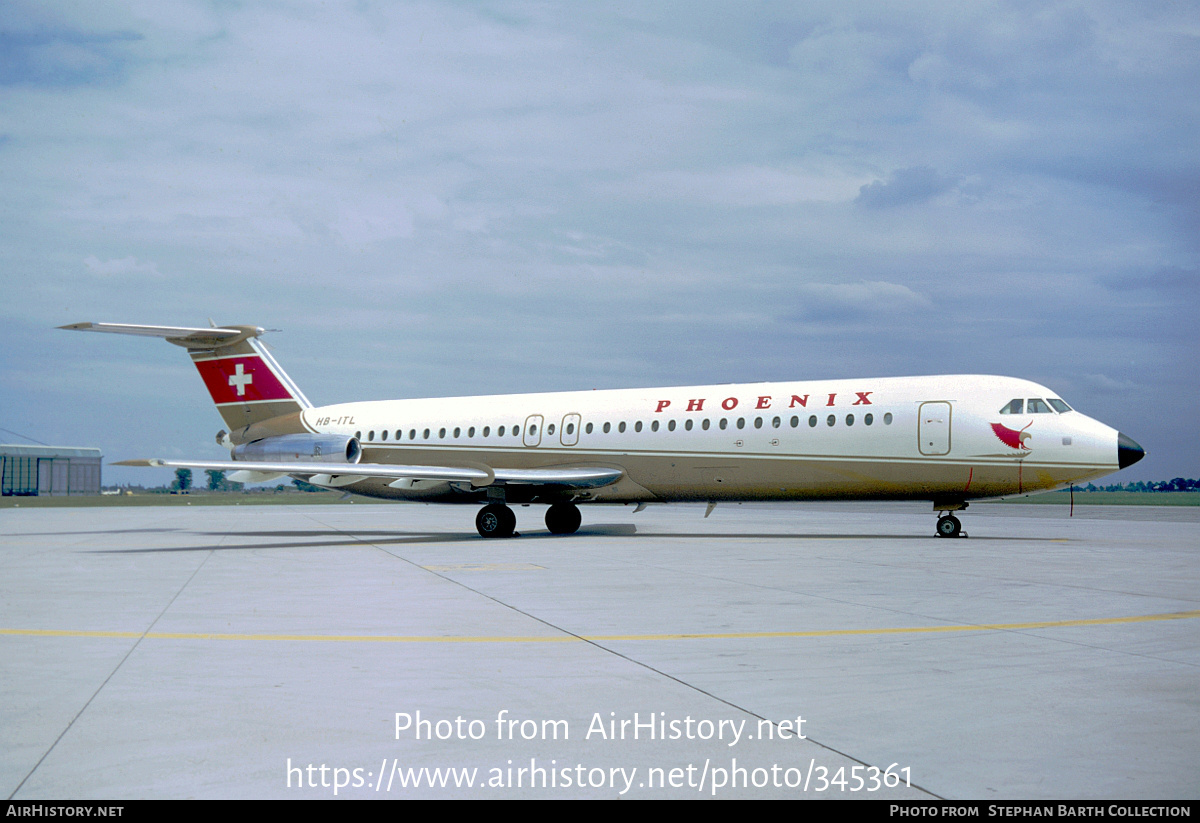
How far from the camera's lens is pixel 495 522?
25.3 metres

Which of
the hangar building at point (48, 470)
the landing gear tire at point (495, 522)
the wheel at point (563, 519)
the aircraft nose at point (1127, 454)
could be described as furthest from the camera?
the hangar building at point (48, 470)

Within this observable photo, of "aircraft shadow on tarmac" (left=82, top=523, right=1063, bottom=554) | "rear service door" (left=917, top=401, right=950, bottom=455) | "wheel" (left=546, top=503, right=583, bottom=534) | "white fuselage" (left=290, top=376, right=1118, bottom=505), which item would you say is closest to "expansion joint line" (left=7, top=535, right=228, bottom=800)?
"aircraft shadow on tarmac" (left=82, top=523, right=1063, bottom=554)

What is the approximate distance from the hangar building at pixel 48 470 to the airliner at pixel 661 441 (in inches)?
3351

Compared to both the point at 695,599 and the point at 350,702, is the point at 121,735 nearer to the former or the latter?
the point at 350,702

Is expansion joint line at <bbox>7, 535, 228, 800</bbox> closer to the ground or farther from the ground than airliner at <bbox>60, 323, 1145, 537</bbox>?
closer to the ground

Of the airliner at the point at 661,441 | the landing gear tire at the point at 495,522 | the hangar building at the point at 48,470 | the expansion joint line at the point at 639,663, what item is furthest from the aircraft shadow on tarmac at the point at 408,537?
the hangar building at the point at 48,470

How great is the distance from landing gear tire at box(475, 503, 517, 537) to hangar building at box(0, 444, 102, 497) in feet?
305

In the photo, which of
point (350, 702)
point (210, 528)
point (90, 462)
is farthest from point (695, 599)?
point (90, 462)

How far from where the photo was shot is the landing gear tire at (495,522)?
2525cm

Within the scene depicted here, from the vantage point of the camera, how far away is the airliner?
70.8ft

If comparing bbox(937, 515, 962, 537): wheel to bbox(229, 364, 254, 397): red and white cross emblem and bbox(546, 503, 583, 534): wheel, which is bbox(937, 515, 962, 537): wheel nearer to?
bbox(546, 503, 583, 534): wheel

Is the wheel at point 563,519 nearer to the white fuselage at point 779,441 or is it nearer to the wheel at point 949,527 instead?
the white fuselage at point 779,441

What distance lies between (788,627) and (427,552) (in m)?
12.1

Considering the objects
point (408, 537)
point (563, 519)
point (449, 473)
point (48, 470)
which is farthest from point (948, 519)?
point (48, 470)
